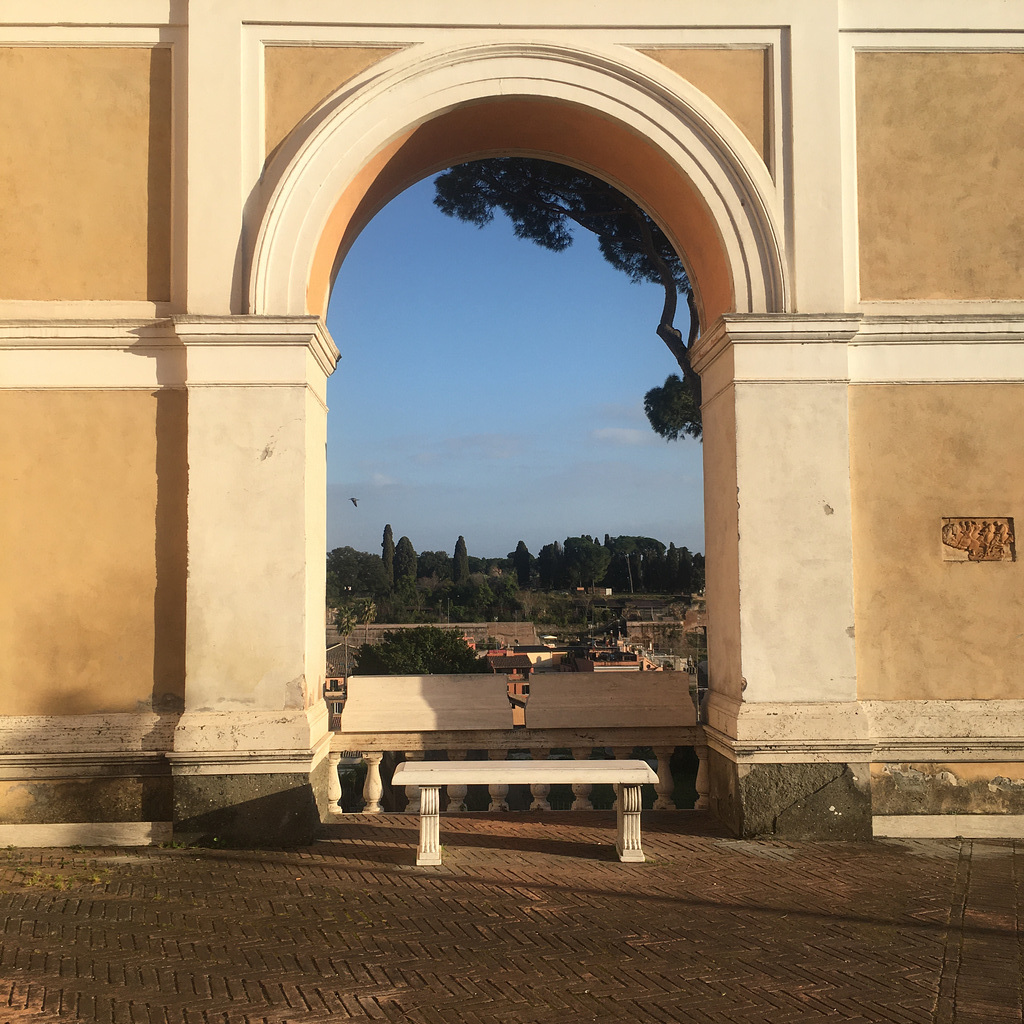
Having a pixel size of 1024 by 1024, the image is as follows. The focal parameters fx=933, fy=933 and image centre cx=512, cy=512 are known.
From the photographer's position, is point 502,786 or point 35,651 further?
point 502,786

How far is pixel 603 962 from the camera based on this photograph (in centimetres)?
404

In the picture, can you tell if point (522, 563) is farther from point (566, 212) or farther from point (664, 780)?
point (664, 780)

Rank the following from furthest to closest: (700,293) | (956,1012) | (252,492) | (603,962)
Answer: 1. (700,293)
2. (252,492)
3. (603,962)
4. (956,1012)

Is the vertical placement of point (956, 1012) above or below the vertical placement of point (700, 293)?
below

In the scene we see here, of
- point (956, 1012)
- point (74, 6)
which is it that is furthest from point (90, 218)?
point (956, 1012)

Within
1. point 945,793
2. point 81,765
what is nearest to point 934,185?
point 945,793

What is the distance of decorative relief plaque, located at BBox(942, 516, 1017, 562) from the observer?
6.30 metres

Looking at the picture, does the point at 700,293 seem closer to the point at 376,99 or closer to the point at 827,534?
the point at 827,534

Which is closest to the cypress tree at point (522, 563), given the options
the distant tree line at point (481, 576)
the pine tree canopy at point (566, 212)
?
the distant tree line at point (481, 576)

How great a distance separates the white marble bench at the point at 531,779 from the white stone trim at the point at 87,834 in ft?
5.56

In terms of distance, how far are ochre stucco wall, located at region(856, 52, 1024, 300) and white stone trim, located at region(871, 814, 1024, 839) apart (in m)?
3.50

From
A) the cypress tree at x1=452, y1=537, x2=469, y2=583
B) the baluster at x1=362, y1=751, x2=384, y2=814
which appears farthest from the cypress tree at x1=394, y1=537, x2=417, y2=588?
the baluster at x1=362, y1=751, x2=384, y2=814

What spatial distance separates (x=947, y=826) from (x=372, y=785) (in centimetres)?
398

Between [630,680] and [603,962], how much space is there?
3.08m
